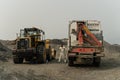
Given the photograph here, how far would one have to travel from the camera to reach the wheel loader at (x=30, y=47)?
1145 inches

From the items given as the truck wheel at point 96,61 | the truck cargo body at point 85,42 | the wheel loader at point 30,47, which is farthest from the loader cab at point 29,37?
the truck wheel at point 96,61

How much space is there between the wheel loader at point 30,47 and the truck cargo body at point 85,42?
4796 mm

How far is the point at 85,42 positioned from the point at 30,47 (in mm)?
6193

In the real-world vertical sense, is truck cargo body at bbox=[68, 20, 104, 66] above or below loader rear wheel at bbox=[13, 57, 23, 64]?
above

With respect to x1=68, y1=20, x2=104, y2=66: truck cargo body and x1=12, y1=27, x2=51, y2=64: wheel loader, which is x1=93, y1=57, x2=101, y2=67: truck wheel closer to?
x1=68, y1=20, x2=104, y2=66: truck cargo body

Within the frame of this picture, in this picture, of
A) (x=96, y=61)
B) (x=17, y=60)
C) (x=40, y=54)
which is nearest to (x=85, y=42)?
(x=96, y=61)

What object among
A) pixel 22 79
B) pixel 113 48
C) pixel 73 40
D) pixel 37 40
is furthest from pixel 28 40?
pixel 113 48

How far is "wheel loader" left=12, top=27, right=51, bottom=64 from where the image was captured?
29.1m

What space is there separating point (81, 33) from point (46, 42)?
7.31 m

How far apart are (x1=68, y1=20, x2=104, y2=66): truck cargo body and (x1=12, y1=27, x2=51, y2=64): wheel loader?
4.80 m

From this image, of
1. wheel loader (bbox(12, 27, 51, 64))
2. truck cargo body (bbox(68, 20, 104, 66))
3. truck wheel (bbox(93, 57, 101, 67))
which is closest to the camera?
truck cargo body (bbox(68, 20, 104, 66))

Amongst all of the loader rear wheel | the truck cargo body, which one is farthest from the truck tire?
the truck cargo body

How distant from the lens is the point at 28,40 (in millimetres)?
29594

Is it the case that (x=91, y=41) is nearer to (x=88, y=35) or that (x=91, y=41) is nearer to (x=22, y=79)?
(x=88, y=35)
